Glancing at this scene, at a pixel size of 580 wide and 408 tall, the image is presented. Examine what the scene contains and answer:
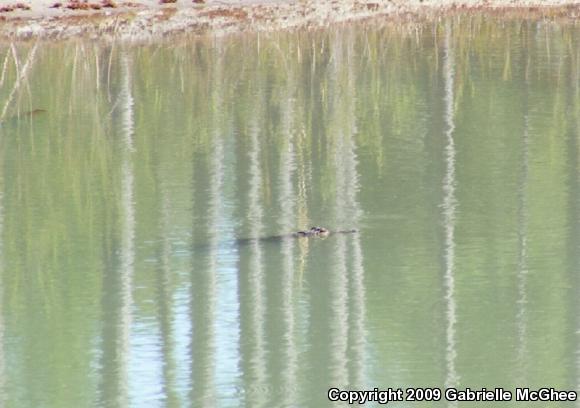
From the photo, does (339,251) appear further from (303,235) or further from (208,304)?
(208,304)

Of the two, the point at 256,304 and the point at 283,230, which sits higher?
the point at 283,230

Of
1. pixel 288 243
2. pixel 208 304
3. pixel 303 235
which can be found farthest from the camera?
pixel 303 235

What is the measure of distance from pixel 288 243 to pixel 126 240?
5.18 feet

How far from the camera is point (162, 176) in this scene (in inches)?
704

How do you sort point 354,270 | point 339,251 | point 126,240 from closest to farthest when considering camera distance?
point 354,270
point 339,251
point 126,240

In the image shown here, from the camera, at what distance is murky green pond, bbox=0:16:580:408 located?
442 inches

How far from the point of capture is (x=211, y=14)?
32.6 meters

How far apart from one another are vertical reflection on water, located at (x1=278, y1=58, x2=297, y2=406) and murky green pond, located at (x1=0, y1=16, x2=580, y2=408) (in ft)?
0.10

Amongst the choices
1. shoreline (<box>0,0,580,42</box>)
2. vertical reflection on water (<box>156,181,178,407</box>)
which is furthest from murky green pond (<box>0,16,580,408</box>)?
shoreline (<box>0,0,580,42</box>)

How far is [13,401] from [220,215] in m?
5.43

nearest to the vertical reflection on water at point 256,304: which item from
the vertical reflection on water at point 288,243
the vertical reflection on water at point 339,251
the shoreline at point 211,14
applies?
the vertical reflection on water at point 288,243

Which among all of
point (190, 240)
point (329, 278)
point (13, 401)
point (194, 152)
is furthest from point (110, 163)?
point (13, 401)

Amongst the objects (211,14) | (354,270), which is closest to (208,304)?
(354,270)

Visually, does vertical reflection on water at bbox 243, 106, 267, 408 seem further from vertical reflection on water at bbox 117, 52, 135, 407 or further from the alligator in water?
vertical reflection on water at bbox 117, 52, 135, 407
